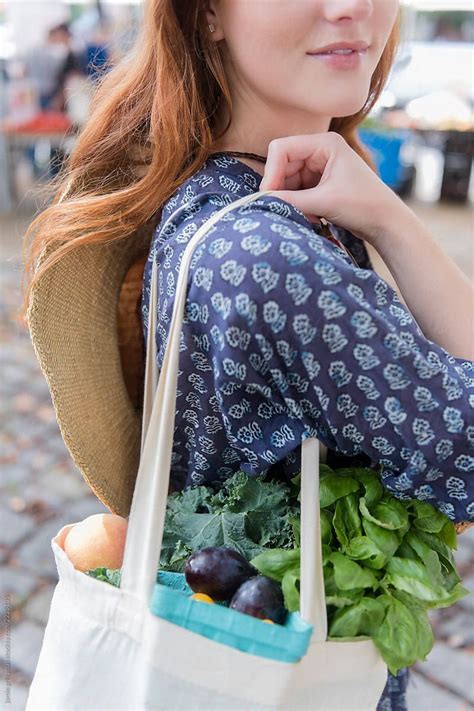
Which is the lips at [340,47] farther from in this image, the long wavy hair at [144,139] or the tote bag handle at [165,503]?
the tote bag handle at [165,503]

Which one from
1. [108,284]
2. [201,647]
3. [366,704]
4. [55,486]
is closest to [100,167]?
[108,284]

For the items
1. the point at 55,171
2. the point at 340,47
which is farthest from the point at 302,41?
the point at 55,171

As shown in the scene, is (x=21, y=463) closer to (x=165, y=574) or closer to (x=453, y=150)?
(x=165, y=574)

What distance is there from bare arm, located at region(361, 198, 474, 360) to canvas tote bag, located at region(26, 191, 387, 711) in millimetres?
317

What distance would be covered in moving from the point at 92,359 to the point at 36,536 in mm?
2086

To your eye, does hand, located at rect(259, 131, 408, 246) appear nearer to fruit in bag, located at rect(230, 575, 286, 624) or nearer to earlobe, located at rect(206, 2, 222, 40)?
earlobe, located at rect(206, 2, 222, 40)

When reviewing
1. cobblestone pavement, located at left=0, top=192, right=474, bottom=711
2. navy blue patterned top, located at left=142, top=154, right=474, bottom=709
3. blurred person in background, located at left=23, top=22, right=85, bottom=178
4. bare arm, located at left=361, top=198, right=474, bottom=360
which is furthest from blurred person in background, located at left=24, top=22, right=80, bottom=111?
navy blue patterned top, located at left=142, top=154, right=474, bottom=709

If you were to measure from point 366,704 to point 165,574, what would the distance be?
0.33 metres

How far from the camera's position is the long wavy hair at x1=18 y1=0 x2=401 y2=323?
130 centimetres

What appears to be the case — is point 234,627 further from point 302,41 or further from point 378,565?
point 302,41

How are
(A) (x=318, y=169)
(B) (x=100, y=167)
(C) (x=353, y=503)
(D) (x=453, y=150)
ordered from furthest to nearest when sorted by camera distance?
1. (D) (x=453, y=150)
2. (B) (x=100, y=167)
3. (A) (x=318, y=169)
4. (C) (x=353, y=503)

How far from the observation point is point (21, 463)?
3.87 m

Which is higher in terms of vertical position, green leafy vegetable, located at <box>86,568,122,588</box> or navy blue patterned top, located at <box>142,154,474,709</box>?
navy blue patterned top, located at <box>142,154,474,709</box>

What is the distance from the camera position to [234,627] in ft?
3.15
